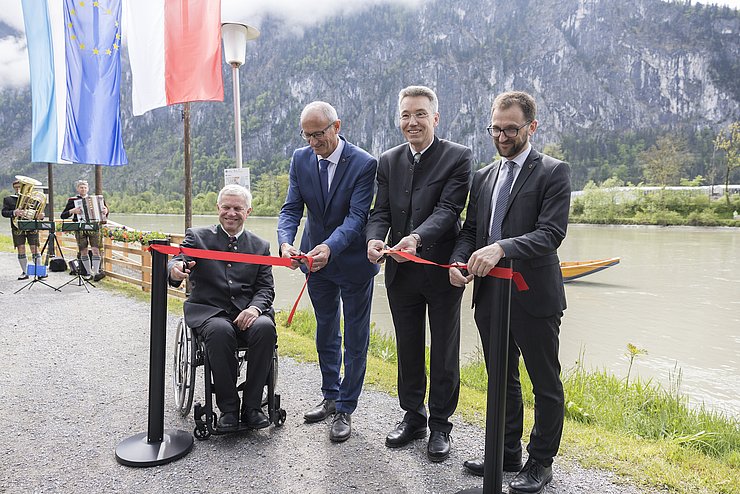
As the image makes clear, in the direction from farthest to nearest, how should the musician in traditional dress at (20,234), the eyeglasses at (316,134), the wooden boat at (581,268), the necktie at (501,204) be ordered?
the wooden boat at (581,268)
the musician in traditional dress at (20,234)
the eyeglasses at (316,134)
the necktie at (501,204)

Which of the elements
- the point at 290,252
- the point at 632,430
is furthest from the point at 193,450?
the point at 632,430

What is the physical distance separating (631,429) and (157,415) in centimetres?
289

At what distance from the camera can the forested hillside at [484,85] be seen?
118062 mm

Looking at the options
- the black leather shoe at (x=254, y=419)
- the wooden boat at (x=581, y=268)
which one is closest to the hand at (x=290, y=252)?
the black leather shoe at (x=254, y=419)

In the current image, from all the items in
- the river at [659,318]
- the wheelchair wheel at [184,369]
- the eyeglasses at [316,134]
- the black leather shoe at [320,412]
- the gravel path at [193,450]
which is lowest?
the river at [659,318]

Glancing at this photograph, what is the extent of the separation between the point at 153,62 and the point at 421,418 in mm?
5915

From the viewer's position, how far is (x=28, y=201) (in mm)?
8695

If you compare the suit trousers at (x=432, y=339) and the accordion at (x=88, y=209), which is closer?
the suit trousers at (x=432, y=339)

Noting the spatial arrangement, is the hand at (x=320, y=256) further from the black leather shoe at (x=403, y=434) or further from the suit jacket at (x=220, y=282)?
the black leather shoe at (x=403, y=434)

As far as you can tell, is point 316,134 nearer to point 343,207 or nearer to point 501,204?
point 343,207

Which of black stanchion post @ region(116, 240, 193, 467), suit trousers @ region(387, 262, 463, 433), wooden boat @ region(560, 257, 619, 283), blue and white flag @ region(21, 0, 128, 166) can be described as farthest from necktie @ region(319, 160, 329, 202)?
wooden boat @ region(560, 257, 619, 283)

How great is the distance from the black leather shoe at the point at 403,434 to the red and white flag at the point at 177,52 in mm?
4974

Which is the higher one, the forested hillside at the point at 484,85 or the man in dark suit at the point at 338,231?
the forested hillside at the point at 484,85

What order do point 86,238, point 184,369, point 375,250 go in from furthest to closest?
1. point 86,238
2. point 184,369
3. point 375,250
